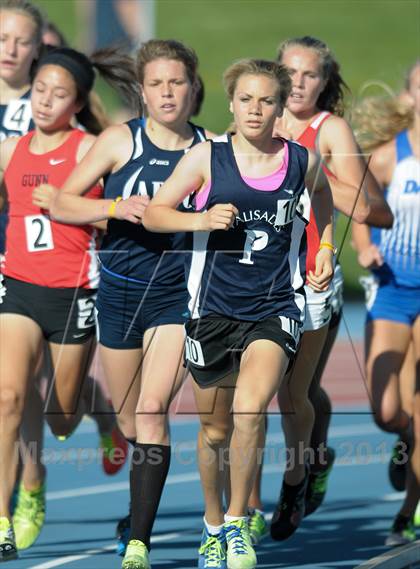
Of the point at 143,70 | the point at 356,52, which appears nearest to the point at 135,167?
the point at 143,70

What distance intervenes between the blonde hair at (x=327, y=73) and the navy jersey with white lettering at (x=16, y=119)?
4.99 feet

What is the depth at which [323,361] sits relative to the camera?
327 inches

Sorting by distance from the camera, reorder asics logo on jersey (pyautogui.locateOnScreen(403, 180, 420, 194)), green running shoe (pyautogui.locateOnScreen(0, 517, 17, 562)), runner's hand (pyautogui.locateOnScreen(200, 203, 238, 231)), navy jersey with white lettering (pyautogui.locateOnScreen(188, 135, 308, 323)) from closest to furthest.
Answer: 1. runner's hand (pyautogui.locateOnScreen(200, 203, 238, 231))
2. navy jersey with white lettering (pyautogui.locateOnScreen(188, 135, 308, 323))
3. green running shoe (pyautogui.locateOnScreen(0, 517, 17, 562))
4. asics logo on jersey (pyautogui.locateOnScreen(403, 180, 420, 194))

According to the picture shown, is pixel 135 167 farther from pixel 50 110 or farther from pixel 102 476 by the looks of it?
pixel 102 476

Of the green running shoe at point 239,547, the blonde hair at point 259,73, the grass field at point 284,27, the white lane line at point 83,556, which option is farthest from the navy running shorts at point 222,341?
the grass field at point 284,27

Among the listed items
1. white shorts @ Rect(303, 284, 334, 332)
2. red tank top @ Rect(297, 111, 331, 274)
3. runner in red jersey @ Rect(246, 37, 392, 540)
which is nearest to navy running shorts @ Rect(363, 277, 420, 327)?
runner in red jersey @ Rect(246, 37, 392, 540)

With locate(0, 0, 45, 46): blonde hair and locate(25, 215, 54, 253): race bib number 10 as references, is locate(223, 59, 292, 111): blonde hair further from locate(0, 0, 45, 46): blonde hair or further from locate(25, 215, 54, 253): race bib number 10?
locate(0, 0, 45, 46): blonde hair

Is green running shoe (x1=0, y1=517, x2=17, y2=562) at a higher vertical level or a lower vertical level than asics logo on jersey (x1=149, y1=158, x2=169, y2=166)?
lower

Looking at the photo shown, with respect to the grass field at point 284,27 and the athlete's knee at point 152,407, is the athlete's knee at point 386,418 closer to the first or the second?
the athlete's knee at point 152,407

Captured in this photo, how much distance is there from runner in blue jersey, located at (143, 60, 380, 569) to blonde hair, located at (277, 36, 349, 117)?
1.06 meters

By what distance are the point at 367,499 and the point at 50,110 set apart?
4.03 metres

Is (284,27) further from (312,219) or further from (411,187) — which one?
(312,219)

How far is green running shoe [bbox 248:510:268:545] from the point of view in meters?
8.25

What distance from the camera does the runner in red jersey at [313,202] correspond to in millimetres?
7453
